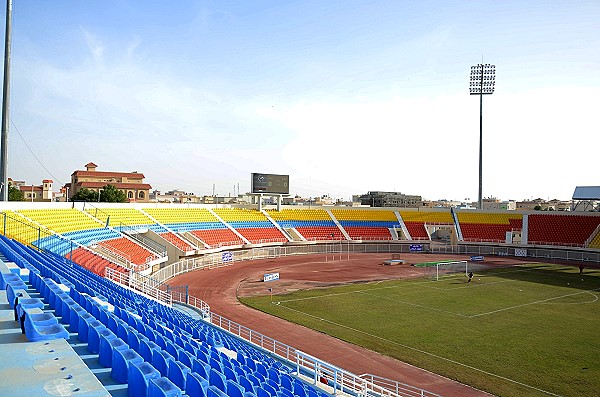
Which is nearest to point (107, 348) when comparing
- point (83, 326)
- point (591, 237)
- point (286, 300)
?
point (83, 326)

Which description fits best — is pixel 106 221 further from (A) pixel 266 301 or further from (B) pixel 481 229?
(B) pixel 481 229

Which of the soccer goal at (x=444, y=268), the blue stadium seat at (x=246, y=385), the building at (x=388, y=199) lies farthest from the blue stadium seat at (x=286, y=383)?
the building at (x=388, y=199)

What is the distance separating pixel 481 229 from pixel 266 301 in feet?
152

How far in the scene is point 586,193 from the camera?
208 ft

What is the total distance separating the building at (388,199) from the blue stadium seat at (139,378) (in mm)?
120331

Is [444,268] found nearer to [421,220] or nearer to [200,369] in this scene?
[421,220]

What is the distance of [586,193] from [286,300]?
52.3m

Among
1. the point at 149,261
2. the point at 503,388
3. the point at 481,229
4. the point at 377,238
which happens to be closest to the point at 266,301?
the point at 149,261

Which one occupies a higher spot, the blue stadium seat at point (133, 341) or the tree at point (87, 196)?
the tree at point (87, 196)

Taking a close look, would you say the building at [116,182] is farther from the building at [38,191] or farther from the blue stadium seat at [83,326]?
the blue stadium seat at [83,326]

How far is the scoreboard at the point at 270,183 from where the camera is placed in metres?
66.1

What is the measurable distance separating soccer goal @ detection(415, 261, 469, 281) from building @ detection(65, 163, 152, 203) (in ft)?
275

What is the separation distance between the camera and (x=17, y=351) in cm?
529

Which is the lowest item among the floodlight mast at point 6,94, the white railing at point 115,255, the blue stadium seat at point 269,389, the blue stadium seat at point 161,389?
the white railing at point 115,255
